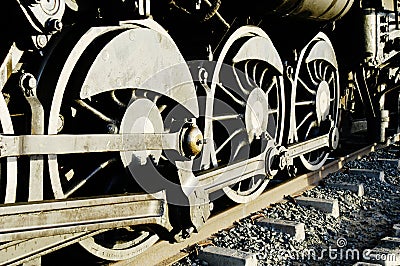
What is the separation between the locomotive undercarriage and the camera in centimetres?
237

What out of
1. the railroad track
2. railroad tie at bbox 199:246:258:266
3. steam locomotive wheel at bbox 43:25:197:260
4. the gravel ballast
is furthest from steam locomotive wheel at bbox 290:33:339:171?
steam locomotive wheel at bbox 43:25:197:260

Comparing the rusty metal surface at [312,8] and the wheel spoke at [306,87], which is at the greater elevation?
the rusty metal surface at [312,8]

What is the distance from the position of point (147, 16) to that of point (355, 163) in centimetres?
400

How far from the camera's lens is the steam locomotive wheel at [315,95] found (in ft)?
17.5

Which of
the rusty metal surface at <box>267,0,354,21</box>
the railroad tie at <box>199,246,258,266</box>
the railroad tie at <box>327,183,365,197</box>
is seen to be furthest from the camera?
the railroad tie at <box>327,183,365,197</box>

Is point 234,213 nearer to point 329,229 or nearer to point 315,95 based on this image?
point 329,229

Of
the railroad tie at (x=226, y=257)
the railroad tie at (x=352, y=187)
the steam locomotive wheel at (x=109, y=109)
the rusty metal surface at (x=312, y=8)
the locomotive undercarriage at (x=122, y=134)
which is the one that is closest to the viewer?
the locomotive undercarriage at (x=122, y=134)

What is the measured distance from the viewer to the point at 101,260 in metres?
3.11

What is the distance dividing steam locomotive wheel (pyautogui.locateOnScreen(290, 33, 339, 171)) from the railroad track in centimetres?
19

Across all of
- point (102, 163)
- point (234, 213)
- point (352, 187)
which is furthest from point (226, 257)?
point (352, 187)

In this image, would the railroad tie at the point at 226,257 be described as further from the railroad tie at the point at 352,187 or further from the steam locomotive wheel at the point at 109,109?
the railroad tie at the point at 352,187

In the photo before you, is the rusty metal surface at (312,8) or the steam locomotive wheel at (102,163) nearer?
the steam locomotive wheel at (102,163)

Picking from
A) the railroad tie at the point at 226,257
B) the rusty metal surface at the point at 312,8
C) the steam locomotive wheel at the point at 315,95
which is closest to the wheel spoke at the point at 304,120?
the steam locomotive wheel at the point at 315,95

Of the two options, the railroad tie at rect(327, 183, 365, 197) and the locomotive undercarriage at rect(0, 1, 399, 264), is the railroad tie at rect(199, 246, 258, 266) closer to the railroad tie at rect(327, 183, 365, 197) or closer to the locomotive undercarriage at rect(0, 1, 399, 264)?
the locomotive undercarriage at rect(0, 1, 399, 264)
